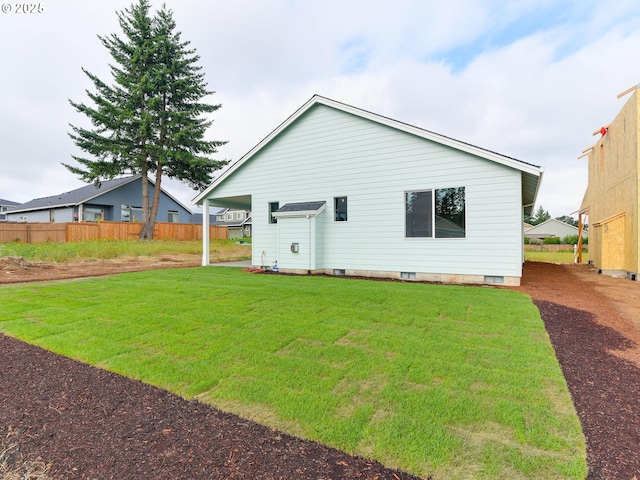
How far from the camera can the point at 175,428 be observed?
7.67 ft

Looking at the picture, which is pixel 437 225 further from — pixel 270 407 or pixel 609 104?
pixel 609 104

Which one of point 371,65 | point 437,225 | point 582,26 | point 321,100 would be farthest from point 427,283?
point 371,65

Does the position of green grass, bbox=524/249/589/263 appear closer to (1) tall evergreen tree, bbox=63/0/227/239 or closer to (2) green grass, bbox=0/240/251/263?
(2) green grass, bbox=0/240/251/263

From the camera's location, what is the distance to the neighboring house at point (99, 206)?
28.6 metres

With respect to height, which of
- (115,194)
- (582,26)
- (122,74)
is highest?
(122,74)

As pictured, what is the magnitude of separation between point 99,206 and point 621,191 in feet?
118

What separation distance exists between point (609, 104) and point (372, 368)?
18193 millimetres

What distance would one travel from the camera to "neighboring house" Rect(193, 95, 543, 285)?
27.9 ft

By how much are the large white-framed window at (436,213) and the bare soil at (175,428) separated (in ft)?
17.3

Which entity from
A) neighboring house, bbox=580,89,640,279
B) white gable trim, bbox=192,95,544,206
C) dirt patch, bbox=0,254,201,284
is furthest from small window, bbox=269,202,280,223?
neighboring house, bbox=580,89,640,279

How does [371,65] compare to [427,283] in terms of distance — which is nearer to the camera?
[427,283]

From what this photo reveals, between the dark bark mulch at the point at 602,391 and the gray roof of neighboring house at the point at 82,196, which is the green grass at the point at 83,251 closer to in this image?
the gray roof of neighboring house at the point at 82,196

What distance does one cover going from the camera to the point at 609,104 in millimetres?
14258

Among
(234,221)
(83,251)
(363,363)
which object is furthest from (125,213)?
(234,221)
